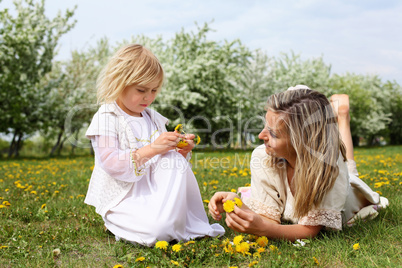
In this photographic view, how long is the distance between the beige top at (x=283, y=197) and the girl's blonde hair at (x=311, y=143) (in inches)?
3.5

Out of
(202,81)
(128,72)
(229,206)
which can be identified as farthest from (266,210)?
(202,81)

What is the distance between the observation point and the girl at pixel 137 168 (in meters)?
2.45

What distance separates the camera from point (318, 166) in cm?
232

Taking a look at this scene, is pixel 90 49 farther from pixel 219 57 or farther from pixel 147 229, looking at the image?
pixel 147 229

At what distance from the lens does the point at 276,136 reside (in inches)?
93.4

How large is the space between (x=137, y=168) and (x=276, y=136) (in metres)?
0.99

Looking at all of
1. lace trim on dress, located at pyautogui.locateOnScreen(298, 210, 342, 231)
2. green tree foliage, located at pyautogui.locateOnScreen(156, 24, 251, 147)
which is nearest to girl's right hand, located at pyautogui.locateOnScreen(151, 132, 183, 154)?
lace trim on dress, located at pyautogui.locateOnScreen(298, 210, 342, 231)

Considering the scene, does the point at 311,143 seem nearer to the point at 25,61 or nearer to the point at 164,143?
the point at 164,143

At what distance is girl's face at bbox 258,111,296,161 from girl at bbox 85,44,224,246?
62cm

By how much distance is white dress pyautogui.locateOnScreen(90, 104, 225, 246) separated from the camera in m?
2.42

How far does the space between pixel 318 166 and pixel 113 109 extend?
1531 mm

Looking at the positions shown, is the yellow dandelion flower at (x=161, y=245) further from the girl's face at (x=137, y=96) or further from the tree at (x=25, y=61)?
the tree at (x=25, y=61)

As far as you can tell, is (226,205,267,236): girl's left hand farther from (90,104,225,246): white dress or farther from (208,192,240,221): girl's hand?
(90,104,225,246): white dress

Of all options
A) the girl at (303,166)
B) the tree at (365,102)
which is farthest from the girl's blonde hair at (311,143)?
the tree at (365,102)
